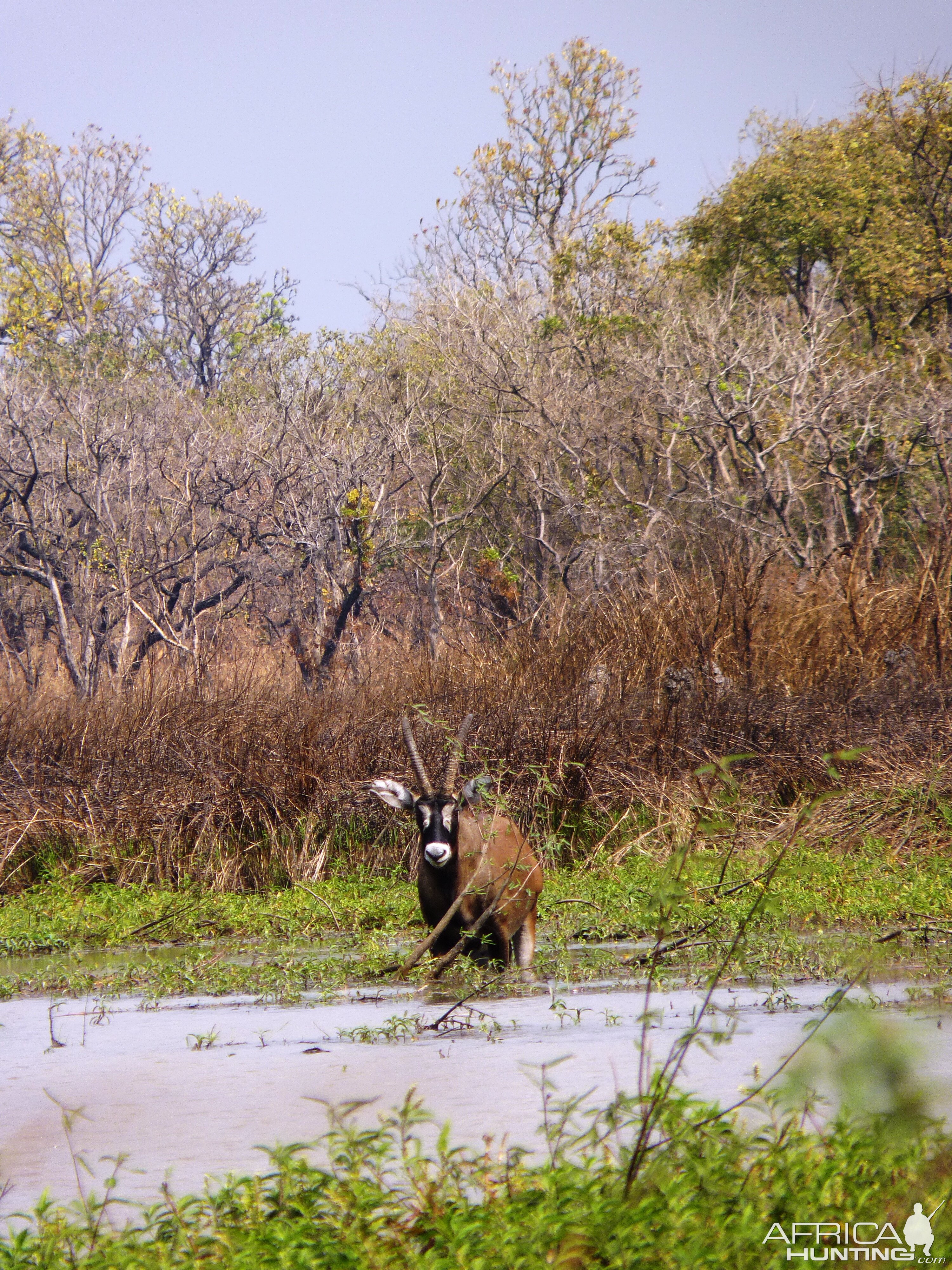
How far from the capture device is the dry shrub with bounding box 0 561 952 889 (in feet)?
41.7

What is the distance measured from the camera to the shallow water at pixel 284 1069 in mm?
4527

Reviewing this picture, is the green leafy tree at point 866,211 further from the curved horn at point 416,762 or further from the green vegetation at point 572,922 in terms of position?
the curved horn at point 416,762

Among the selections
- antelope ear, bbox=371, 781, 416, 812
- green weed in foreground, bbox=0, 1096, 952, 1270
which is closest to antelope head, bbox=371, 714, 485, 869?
antelope ear, bbox=371, 781, 416, 812

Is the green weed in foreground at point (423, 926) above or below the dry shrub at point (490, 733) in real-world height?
below

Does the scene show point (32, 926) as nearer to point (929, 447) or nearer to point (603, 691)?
point (603, 691)

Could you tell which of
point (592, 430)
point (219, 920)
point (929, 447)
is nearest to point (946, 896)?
point (219, 920)

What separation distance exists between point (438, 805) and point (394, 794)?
398mm

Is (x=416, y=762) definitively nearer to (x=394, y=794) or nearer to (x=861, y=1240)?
(x=394, y=794)

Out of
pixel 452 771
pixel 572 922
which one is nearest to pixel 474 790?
pixel 452 771

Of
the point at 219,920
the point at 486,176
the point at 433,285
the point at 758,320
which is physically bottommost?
the point at 219,920

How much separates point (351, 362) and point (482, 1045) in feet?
104

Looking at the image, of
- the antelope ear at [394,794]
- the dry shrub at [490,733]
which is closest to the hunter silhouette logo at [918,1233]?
the antelope ear at [394,794]

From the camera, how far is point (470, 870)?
8.43m

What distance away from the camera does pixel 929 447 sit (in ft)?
84.9
